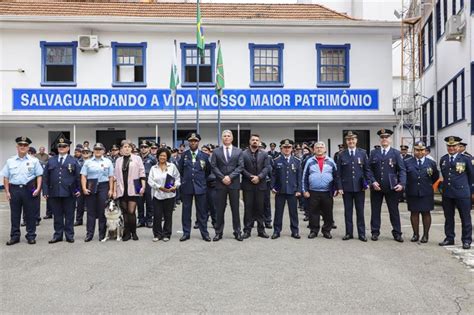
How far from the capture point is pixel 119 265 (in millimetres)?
7594

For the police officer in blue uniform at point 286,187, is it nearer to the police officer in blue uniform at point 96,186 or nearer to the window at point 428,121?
the police officer in blue uniform at point 96,186

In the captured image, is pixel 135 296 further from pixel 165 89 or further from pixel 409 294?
pixel 165 89

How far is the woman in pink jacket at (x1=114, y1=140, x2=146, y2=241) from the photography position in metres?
9.70

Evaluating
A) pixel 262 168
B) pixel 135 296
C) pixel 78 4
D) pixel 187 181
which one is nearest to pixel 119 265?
pixel 135 296

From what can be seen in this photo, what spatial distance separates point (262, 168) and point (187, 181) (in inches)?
57.0

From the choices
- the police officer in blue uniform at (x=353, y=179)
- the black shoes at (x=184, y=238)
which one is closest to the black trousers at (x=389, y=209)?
the police officer in blue uniform at (x=353, y=179)

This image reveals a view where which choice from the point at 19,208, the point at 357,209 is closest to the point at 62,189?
the point at 19,208

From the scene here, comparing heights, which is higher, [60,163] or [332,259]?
[60,163]

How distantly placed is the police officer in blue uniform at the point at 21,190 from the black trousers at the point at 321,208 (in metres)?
5.14

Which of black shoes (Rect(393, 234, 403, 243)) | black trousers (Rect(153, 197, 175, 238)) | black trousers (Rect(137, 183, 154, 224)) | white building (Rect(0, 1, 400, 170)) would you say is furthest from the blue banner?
black shoes (Rect(393, 234, 403, 243))

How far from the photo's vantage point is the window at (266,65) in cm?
2156

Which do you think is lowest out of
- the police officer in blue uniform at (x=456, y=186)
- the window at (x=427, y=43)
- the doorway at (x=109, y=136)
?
the police officer in blue uniform at (x=456, y=186)

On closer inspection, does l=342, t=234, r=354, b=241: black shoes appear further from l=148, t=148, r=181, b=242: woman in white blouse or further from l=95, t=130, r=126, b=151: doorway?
l=95, t=130, r=126, b=151: doorway

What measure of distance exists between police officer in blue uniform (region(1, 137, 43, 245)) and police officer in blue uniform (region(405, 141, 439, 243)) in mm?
6882
